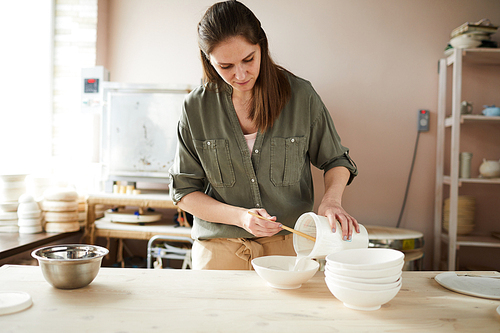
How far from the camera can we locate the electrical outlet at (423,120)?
304 cm

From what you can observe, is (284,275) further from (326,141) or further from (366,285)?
(326,141)

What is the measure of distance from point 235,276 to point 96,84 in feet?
7.34

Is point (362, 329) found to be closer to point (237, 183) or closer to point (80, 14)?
point (237, 183)

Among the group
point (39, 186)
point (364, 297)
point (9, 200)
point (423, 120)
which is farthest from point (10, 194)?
point (423, 120)

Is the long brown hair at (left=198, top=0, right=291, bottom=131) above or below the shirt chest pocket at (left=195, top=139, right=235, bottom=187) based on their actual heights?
above

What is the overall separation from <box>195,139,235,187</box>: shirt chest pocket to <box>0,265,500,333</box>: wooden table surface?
41 centimetres

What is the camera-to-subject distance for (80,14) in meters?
3.11

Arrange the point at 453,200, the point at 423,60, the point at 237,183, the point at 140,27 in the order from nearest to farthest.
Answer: the point at 237,183, the point at 453,200, the point at 423,60, the point at 140,27

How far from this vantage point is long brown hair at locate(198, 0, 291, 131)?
1272 mm

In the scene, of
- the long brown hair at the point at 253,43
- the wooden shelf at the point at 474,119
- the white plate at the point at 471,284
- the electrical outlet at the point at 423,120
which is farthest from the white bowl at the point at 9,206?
the wooden shelf at the point at 474,119

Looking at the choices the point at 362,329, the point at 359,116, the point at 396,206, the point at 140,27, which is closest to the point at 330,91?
the point at 359,116

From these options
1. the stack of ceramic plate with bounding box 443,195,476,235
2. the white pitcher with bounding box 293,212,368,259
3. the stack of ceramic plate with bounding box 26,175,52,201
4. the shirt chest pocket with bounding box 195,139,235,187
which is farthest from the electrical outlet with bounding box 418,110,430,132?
the stack of ceramic plate with bounding box 26,175,52,201

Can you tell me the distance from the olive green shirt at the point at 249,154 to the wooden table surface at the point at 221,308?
0.36m

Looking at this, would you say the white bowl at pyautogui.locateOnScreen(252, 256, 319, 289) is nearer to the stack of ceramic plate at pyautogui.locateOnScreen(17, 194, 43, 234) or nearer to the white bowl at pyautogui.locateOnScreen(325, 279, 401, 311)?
the white bowl at pyautogui.locateOnScreen(325, 279, 401, 311)
